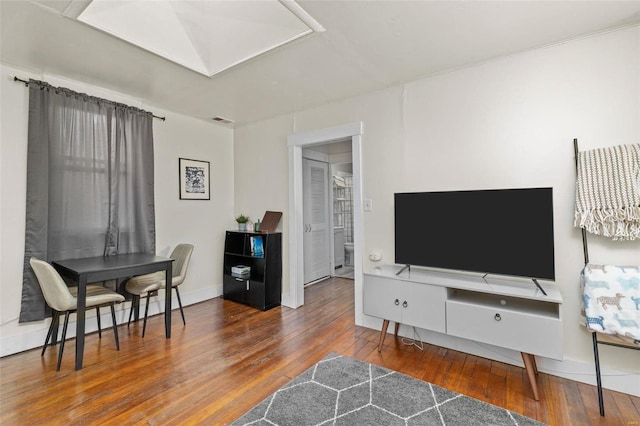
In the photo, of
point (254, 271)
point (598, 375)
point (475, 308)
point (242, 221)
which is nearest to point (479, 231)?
point (475, 308)

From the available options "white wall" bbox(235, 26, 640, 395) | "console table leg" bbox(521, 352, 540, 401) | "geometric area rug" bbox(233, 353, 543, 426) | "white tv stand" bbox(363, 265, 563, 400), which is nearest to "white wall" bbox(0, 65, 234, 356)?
"geometric area rug" bbox(233, 353, 543, 426)

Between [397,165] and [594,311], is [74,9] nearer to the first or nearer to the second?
[397,165]

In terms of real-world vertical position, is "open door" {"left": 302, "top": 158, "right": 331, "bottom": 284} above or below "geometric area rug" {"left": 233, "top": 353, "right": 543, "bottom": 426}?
above

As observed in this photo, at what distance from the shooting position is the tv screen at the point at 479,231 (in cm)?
222

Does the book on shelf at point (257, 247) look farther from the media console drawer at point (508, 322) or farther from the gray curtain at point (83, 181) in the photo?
the media console drawer at point (508, 322)

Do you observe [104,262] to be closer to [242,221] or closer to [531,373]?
[242,221]

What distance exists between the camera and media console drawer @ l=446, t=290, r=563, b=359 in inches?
78.0

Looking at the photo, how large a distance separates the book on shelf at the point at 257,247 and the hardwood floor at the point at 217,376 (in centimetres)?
95

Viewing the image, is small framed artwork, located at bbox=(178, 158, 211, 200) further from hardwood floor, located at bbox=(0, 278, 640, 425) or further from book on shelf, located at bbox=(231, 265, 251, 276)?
hardwood floor, located at bbox=(0, 278, 640, 425)

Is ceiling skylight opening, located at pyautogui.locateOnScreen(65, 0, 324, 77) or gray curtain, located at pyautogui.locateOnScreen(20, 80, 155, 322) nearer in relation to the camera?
ceiling skylight opening, located at pyautogui.locateOnScreen(65, 0, 324, 77)

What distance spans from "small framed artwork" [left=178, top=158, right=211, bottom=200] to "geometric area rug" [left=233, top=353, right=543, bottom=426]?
290cm

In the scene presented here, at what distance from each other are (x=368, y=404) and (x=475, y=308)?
1059mm

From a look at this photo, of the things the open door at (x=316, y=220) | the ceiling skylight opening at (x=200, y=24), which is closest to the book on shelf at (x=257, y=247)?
the open door at (x=316, y=220)

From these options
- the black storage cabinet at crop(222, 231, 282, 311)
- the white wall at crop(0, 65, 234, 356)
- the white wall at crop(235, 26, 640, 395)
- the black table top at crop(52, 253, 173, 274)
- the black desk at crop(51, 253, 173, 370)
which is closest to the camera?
the white wall at crop(235, 26, 640, 395)
